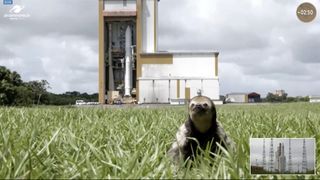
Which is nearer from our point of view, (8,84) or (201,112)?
(201,112)

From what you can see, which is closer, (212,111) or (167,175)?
(167,175)

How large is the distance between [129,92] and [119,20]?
9377mm

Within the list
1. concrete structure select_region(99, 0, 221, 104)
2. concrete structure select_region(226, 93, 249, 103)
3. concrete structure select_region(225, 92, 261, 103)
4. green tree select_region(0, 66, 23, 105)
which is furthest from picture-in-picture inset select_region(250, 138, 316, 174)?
concrete structure select_region(226, 93, 249, 103)

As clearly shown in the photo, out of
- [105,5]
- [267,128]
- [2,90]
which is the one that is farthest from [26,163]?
[105,5]

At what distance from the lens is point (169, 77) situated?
53344 millimetres

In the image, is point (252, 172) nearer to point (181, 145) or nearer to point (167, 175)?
point (167, 175)

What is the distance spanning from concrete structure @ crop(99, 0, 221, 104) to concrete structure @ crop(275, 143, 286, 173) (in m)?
51.3

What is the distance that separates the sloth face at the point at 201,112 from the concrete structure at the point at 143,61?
50.4 m

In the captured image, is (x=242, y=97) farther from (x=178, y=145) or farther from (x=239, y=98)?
(x=178, y=145)

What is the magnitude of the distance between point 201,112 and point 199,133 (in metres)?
0.15

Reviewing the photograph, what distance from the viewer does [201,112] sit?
2.19 m

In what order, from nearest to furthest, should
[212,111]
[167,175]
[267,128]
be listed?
[167,175] < [212,111] < [267,128]

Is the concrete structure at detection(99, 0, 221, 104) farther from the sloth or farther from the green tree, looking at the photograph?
the sloth

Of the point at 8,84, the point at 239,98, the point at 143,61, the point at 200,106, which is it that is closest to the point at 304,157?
the point at 200,106
